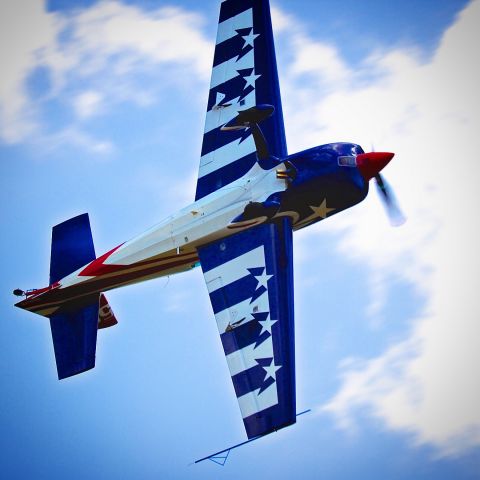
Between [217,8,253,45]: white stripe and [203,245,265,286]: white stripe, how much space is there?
9.34 meters

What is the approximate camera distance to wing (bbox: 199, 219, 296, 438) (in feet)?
97.8

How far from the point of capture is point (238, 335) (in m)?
31.0

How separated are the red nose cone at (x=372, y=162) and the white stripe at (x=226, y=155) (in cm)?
423

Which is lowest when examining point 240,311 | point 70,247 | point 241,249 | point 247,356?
point 247,356

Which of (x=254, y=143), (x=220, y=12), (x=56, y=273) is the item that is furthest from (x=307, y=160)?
(x=56, y=273)

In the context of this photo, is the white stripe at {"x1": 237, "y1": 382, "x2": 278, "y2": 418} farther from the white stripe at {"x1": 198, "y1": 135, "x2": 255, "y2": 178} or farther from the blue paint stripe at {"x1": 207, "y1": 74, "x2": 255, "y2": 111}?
the blue paint stripe at {"x1": 207, "y1": 74, "x2": 255, "y2": 111}

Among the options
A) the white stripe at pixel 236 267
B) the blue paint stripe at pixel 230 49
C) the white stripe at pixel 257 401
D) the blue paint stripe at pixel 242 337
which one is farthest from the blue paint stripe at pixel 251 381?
the blue paint stripe at pixel 230 49

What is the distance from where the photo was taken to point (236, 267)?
105 feet

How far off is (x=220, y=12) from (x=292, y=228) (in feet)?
32.4

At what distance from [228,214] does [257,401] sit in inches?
267

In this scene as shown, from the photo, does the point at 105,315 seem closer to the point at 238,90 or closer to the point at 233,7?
the point at 238,90

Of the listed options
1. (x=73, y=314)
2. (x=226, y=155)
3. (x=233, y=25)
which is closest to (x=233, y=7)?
(x=233, y=25)

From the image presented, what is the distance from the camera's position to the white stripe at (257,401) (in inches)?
1172

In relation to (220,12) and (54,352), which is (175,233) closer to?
(54,352)
